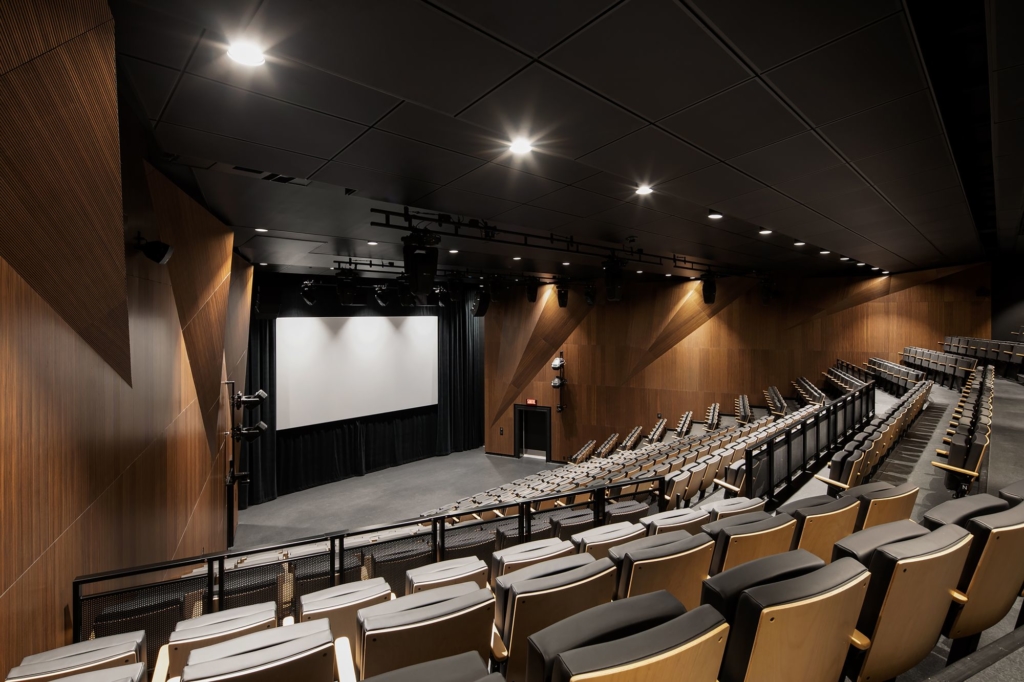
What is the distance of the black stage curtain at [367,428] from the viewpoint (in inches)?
481

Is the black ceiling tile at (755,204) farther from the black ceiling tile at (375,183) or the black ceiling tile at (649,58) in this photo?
the black ceiling tile at (375,183)

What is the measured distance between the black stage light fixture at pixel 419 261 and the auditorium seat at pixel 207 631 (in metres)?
3.69

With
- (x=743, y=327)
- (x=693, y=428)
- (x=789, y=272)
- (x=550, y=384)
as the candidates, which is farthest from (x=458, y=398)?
(x=789, y=272)

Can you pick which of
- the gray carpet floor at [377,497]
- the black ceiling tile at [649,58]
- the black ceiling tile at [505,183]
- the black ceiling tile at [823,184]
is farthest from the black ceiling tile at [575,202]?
the gray carpet floor at [377,497]

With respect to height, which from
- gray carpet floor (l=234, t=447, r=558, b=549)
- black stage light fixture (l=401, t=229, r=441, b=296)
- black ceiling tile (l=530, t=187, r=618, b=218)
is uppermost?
black ceiling tile (l=530, t=187, r=618, b=218)

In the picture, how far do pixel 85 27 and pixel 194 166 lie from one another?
8.34 ft

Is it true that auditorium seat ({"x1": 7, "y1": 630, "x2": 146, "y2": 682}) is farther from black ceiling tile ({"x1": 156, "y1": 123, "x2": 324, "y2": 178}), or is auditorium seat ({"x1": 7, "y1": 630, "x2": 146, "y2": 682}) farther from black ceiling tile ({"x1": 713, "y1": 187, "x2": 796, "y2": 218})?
black ceiling tile ({"x1": 713, "y1": 187, "x2": 796, "y2": 218})

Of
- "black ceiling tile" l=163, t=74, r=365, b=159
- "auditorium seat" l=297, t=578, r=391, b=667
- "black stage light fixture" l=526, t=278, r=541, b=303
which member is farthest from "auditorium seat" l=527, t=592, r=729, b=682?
"black stage light fixture" l=526, t=278, r=541, b=303

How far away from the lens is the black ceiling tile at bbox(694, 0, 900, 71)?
2.05 metres

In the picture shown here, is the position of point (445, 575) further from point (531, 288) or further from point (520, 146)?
point (531, 288)

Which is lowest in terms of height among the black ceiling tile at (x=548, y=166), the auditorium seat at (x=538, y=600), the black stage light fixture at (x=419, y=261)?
the auditorium seat at (x=538, y=600)

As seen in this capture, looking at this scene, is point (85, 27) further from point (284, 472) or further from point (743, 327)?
point (743, 327)

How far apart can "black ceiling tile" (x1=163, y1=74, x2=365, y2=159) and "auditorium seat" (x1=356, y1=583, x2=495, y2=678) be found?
2825mm

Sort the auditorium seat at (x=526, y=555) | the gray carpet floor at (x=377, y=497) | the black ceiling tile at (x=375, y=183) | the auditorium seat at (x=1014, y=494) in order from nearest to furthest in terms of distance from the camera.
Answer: the auditorium seat at (x=1014, y=494) → the auditorium seat at (x=526, y=555) → the black ceiling tile at (x=375, y=183) → the gray carpet floor at (x=377, y=497)
